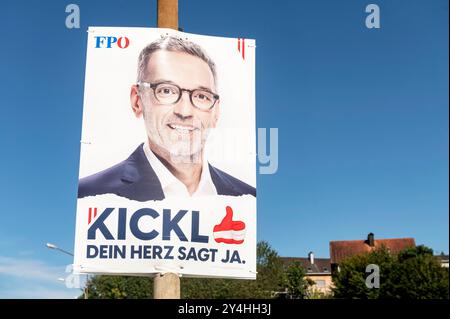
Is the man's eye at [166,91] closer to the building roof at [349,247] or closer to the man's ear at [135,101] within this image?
the man's ear at [135,101]

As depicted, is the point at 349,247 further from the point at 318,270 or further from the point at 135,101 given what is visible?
the point at 135,101

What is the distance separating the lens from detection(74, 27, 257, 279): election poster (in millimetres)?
5652

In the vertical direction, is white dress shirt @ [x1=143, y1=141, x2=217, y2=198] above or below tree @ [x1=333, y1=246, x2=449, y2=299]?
above

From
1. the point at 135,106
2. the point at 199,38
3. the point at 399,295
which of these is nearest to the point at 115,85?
the point at 135,106

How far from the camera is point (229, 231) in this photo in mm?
5809

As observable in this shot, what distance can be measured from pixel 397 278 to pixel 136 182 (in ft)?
198

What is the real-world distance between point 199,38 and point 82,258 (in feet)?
8.85

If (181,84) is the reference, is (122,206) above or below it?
below

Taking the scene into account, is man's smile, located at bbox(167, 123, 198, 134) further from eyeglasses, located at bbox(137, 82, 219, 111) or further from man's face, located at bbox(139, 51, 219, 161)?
eyeglasses, located at bbox(137, 82, 219, 111)

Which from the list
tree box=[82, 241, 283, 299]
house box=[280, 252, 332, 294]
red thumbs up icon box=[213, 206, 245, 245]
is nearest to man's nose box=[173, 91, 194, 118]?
red thumbs up icon box=[213, 206, 245, 245]

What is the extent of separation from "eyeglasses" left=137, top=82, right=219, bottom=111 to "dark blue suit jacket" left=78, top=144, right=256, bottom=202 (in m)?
0.60

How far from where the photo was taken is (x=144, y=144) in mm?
5918
